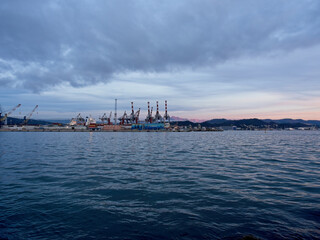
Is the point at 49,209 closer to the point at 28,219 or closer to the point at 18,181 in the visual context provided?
the point at 28,219

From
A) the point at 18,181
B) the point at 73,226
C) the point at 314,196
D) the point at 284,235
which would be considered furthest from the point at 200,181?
the point at 18,181

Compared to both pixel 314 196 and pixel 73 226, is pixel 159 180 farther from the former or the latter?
pixel 314 196

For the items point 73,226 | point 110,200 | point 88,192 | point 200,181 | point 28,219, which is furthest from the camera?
point 200,181

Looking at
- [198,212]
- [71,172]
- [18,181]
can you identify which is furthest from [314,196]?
[18,181]

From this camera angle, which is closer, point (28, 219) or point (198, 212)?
point (28, 219)

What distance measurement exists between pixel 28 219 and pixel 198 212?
21.6 feet

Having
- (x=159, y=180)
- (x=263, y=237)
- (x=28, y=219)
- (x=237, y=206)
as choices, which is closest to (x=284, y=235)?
(x=263, y=237)

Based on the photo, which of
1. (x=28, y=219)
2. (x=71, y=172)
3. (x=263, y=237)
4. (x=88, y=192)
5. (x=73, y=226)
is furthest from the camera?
(x=71, y=172)

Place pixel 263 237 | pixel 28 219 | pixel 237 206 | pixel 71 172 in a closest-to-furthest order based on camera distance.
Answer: pixel 263 237 < pixel 28 219 < pixel 237 206 < pixel 71 172

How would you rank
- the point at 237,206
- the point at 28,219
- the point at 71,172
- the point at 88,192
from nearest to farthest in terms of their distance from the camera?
the point at 28,219, the point at 237,206, the point at 88,192, the point at 71,172

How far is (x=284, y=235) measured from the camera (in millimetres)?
6629

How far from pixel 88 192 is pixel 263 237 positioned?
8.58 m

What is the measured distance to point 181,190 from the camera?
37.7 feet

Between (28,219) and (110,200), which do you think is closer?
(28,219)
